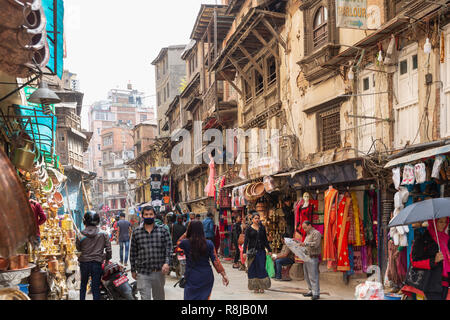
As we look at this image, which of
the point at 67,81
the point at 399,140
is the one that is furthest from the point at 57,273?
the point at 67,81

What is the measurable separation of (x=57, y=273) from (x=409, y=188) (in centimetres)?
748

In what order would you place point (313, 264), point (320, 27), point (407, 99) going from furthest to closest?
point (320, 27) < point (407, 99) < point (313, 264)

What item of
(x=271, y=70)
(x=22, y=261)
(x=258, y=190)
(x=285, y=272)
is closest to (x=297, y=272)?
(x=285, y=272)

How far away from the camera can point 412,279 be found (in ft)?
24.3

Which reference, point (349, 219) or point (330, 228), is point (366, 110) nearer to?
point (349, 219)

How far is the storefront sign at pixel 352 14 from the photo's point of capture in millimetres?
11055

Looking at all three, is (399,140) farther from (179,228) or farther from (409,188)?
(179,228)

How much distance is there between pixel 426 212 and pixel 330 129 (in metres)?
8.17

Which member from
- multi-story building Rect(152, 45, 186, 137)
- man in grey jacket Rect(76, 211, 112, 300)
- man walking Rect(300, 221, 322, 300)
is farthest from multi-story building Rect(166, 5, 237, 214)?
man in grey jacket Rect(76, 211, 112, 300)

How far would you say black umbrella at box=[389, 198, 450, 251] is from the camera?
6759mm

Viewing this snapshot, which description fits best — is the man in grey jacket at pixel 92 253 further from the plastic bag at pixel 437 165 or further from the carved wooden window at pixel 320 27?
the carved wooden window at pixel 320 27

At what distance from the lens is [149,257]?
296 inches

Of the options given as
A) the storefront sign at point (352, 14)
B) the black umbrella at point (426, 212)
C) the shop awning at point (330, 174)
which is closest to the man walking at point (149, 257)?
the black umbrella at point (426, 212)
